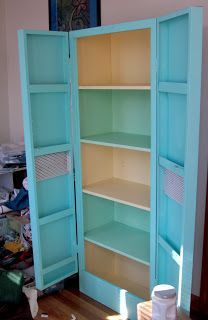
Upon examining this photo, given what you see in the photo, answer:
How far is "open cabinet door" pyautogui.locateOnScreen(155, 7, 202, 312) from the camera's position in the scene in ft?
5.14

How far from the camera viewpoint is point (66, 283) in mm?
2846

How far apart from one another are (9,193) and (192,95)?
2.14m

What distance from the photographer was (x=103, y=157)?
8.86ft

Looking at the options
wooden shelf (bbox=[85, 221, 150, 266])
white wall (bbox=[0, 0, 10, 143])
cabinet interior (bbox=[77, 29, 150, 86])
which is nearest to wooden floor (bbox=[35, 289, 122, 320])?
wooden shelf (bbox=[85, 221, 150, 266])

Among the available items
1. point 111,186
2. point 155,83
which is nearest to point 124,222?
point 111,186

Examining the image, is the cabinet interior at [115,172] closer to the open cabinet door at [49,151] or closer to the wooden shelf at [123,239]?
the open cabinet door at [49,151]

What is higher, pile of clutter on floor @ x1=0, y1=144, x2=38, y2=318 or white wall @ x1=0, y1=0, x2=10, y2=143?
white wall @ x1=0, y1=0, x2=10, y2=143

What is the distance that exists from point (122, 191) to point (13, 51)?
71.9 inches

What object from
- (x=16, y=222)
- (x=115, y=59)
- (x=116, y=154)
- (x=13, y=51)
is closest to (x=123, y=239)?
(x=116, y=154)

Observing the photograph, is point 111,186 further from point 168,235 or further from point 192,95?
point 192,95

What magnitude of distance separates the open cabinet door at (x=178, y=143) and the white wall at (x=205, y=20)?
35 cm

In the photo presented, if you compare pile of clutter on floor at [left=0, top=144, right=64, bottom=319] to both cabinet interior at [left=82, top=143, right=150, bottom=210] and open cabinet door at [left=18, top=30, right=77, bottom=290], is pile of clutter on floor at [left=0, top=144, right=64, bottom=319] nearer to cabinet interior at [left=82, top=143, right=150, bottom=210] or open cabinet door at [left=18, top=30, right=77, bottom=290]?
open cabinet door at [left=18, top=30, right=77, bottom=290]

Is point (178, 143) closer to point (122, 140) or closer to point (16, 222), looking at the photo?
point (122, 140)

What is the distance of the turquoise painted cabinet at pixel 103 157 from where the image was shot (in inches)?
78.5
